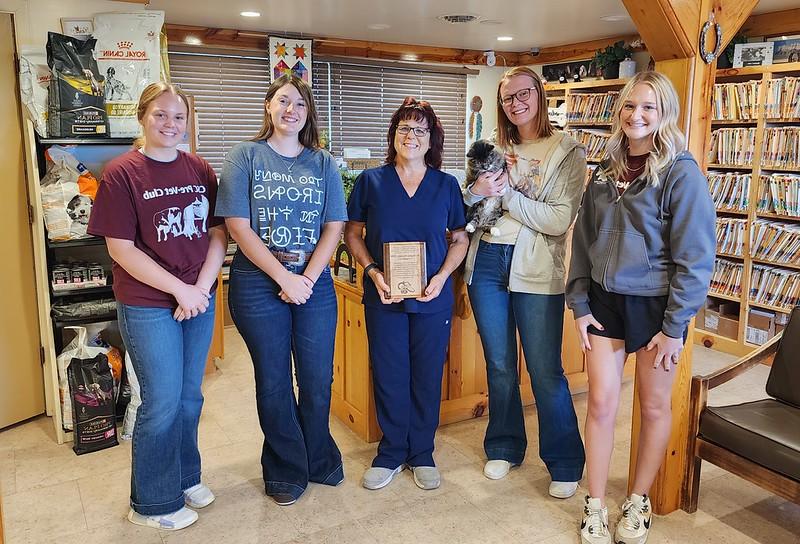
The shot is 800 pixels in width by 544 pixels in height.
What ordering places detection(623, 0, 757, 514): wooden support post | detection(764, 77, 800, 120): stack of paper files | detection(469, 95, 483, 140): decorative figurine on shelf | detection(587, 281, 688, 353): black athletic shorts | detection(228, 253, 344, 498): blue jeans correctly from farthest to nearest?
detection(469, 95, 483, 140): decorative figurine on shelf, detection(764, 77, 800, 120): stack of paper files, detection(228, 253, 344, 498): blue jeans, detection(623, 0, 757, 514): wooden support post, detection(587, 281, 688, 353): black athletic shorts

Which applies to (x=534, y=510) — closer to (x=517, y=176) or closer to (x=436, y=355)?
(x=436, y=355)

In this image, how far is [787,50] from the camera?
4492 mm

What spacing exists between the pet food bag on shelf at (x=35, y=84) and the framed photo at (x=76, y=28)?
6.5 inches

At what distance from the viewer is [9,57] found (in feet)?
10.0

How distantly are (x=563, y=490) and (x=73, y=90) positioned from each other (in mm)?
2595

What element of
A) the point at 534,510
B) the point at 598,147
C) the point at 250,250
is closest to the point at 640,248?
the point at 534,510

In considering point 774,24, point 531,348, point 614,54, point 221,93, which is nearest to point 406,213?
point 531,348

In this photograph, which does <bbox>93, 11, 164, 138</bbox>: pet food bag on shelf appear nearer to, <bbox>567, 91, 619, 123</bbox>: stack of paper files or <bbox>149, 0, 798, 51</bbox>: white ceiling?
<bbox>149, 0, 798, 51</bbox>: white ceiling

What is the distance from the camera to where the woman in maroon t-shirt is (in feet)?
7.13

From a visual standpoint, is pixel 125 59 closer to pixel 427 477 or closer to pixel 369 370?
pixel 369 370

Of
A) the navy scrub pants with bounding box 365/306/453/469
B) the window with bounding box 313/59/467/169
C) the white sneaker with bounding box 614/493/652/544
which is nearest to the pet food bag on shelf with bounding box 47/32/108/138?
the navy scrub pants with bounding box 365/306/453/469

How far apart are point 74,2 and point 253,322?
181cm

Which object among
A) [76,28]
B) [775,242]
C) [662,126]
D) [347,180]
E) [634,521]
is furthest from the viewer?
[775,242]

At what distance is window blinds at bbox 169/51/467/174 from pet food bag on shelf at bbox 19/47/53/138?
2.34m
